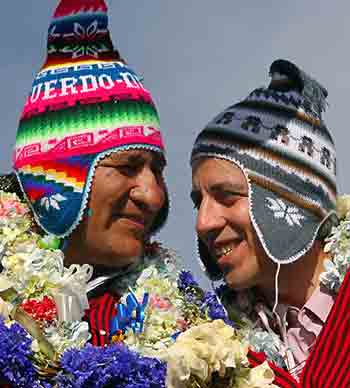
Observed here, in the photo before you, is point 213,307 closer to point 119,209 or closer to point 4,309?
point 119,209

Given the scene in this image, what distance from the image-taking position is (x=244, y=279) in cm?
407

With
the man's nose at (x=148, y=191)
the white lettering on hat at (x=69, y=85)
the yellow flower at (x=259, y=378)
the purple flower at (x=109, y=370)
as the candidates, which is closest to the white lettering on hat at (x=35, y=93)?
the white lettering on hat at (x=69, y=85)

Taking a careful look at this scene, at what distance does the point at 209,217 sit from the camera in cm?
413

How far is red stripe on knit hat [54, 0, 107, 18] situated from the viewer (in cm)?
452

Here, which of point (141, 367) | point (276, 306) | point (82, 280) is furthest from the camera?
point (276, 306)

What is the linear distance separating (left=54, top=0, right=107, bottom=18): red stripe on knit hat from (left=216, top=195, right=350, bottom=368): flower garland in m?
1.34

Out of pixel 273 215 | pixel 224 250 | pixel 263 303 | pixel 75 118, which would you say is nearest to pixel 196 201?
pixel 224 250

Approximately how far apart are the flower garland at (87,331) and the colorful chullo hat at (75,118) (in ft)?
0.50

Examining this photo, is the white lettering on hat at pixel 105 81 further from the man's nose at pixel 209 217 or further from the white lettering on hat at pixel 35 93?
the man's nose at pixel 209 217

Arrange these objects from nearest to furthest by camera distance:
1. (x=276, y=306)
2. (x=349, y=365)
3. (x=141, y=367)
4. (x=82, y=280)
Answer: (x=141, y=367), (x=349, y=365), (x=82, y=280), (x=276, y=306)

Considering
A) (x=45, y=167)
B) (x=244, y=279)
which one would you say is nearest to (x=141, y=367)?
(x=244, y=279)

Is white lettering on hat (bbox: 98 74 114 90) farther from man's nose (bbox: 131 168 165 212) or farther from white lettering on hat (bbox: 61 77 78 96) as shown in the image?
man's nose (bbox: 131 168 165 212)

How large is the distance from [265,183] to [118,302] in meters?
0.75

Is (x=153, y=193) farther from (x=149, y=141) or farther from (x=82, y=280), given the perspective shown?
(x=82, y=280)
